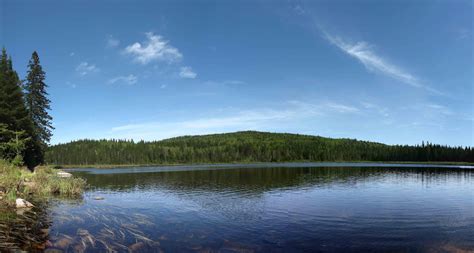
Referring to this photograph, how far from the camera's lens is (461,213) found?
115 feet

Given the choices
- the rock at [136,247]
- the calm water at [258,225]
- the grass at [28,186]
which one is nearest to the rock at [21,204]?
the grass at [28,186]

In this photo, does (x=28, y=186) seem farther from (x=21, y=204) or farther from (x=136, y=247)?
(x=136, y=247)

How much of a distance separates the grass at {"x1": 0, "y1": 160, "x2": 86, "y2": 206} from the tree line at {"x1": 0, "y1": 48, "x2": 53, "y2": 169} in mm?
3354

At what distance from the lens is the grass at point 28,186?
34094mm

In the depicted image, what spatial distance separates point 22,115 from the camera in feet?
225

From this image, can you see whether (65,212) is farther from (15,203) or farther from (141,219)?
(141,219)

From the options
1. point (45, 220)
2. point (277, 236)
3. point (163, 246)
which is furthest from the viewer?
point (45, 220)

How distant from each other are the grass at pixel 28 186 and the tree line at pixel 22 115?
3.35 m

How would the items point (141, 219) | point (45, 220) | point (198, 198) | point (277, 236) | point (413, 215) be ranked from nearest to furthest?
point (277, 236) → point (45, 220) → point (141, 219) → point (413, 215) → point (198, 198)

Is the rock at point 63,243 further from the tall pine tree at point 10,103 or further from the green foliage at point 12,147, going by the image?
the tall pine tree at point 10,103

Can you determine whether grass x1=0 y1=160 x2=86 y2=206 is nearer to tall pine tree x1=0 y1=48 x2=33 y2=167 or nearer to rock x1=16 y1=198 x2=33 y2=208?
rock x1=16 y1=198 x2=33 y2=208

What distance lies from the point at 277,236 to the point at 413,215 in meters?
18.0

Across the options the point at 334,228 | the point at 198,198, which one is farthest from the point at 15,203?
the point at 334,228

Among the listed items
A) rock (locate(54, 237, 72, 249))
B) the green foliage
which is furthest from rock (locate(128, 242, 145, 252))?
the green foliage
